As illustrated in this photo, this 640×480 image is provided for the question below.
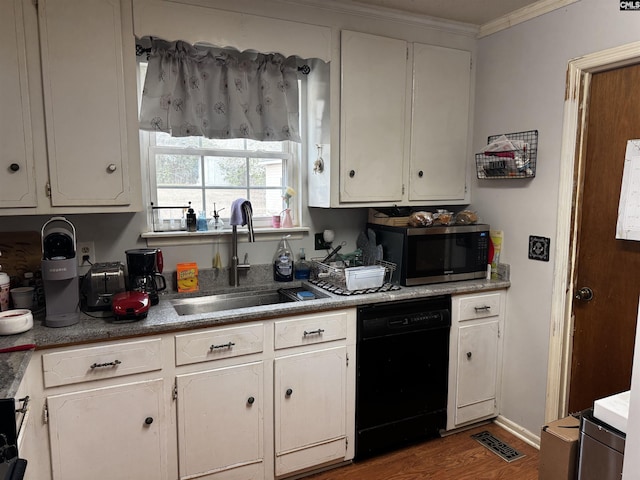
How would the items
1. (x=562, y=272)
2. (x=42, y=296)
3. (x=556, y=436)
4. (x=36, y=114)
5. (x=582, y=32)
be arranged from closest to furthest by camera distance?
(x=556, y=436)
(x=36, y=114)
(x=42, y=296)
(x=582, y=32)
(x=562, y=272)

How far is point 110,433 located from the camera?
1.89 metres

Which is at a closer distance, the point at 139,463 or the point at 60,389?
the point at 60,389

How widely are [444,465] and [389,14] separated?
2.52 m

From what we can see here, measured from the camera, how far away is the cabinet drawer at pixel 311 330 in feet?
7.14

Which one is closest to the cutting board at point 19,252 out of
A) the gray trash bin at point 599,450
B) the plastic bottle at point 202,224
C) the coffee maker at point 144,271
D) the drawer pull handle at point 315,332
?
the coffee maker at point 144,271

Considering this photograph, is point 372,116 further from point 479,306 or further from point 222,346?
point 222,346

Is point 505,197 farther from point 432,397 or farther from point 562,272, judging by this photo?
point 432,397

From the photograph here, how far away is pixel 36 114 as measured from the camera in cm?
191

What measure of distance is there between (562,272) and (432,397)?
99 centimetres

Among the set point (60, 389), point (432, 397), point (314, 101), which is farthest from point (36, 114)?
point (432, 397)

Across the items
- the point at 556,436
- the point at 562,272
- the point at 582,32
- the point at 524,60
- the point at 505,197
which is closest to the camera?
the point at 556,436

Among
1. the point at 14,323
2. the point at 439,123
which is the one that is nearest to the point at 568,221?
the point at 439,123

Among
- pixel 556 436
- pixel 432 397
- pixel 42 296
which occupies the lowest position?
pixel 432 397

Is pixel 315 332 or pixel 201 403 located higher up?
pixel 315 332
